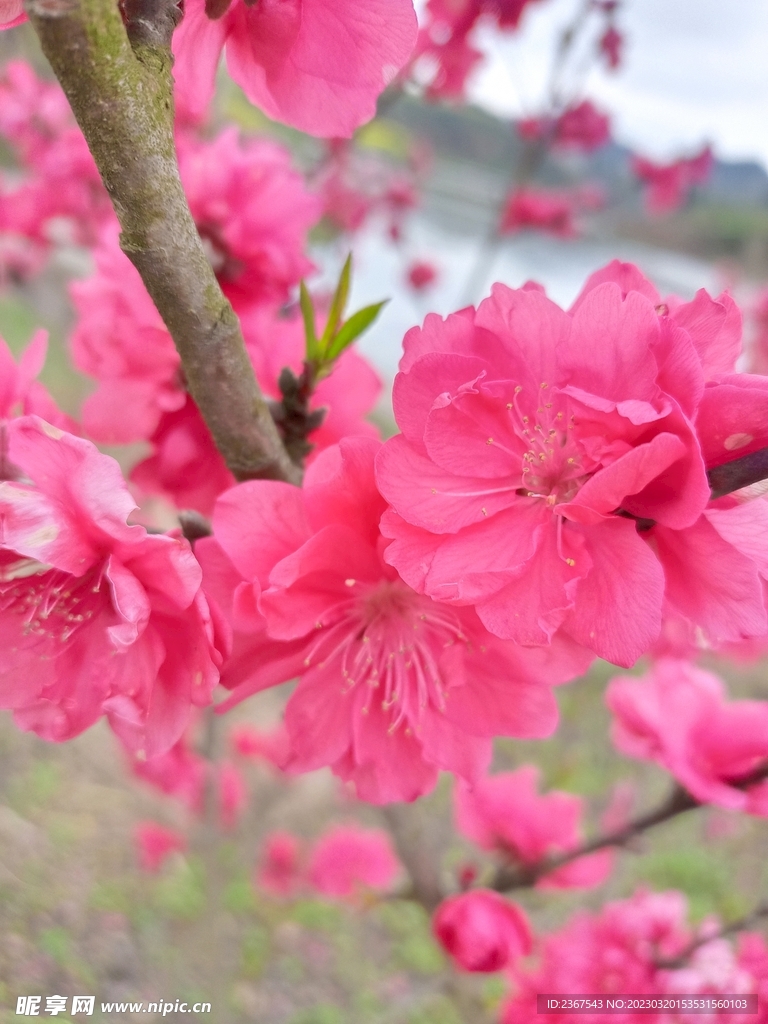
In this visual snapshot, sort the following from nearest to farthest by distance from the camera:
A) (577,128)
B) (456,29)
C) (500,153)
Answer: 1. (456,29)
2. (577,128)
3. (500,153)

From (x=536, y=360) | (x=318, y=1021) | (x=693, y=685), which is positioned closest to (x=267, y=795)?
(x=318, y=1021)

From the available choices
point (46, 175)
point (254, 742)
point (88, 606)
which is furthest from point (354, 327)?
point (254, 742)

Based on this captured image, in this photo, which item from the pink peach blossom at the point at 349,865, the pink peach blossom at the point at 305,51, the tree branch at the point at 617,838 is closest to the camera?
the pink peach blossom at the point at 305,51

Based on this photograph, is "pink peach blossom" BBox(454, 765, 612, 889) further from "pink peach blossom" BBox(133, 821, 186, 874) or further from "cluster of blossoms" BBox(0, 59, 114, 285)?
"cluster of blossoms" BBox(0, 59, 114, 285)

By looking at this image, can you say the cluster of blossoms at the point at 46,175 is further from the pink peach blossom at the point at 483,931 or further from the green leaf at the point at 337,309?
the pink peach blossom at the point at 483,931

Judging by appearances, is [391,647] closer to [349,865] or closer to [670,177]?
[349,865]

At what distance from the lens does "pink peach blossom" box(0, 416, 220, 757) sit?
14.8 inches

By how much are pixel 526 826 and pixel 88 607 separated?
81 cm

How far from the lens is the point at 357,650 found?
0.53 metres

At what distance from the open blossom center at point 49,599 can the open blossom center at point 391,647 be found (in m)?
0.16

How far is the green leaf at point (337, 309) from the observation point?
1.62 ft

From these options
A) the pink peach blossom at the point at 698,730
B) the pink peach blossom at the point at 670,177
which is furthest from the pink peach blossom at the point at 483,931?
the pink peach blossom at the point at 670,177

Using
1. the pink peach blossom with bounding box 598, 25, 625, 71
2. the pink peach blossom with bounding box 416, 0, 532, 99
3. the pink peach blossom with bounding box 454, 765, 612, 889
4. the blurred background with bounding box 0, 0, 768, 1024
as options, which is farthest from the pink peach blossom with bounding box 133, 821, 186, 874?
the pink peach blossom with bounding box 598, 25, 625, 71

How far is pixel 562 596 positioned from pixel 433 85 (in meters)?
1.83
